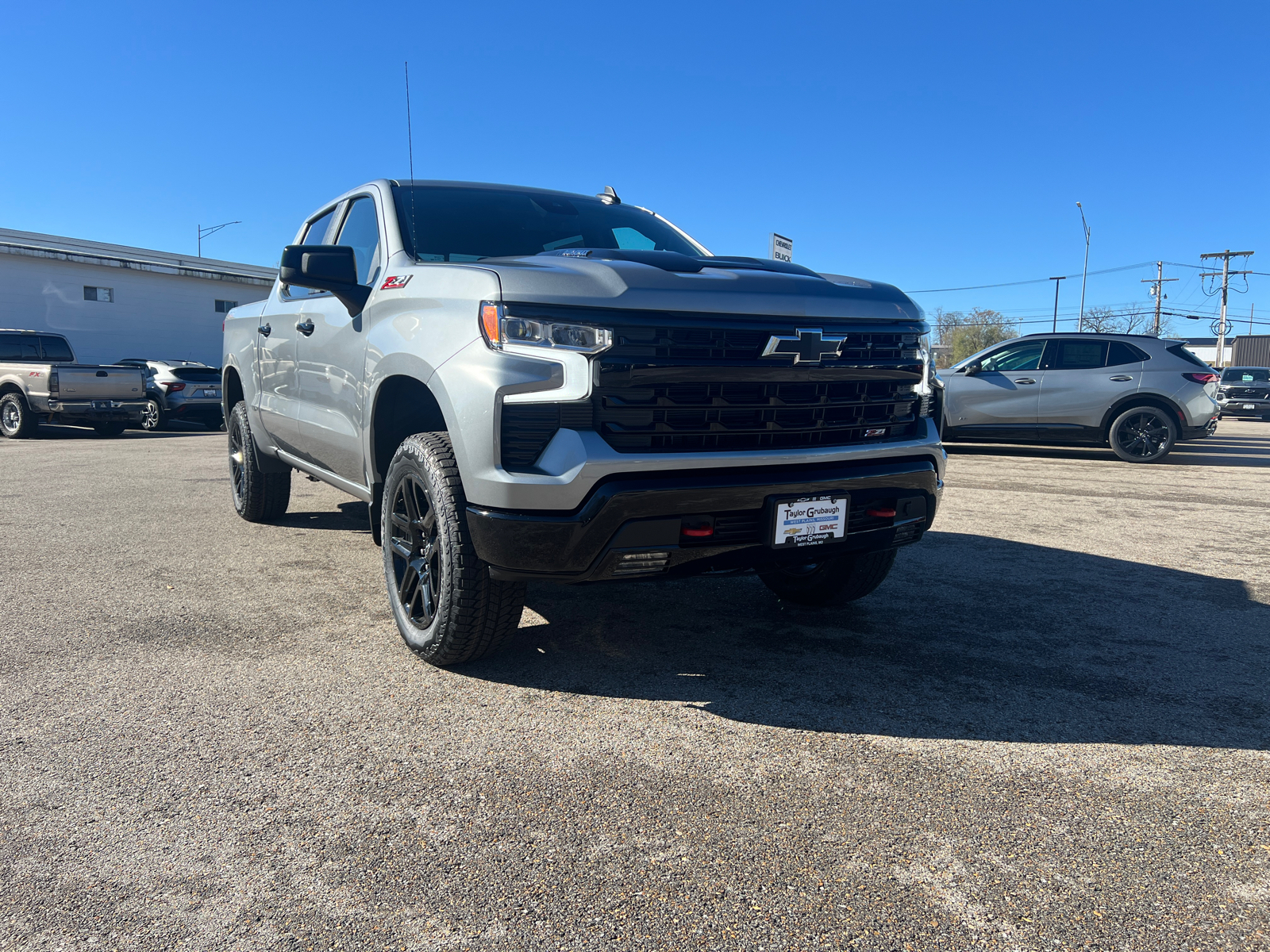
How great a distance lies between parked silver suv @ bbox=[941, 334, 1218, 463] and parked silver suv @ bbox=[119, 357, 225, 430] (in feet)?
44.1

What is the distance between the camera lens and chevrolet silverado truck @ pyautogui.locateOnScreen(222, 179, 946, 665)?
9.52 ft

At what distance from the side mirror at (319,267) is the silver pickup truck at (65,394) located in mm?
13336

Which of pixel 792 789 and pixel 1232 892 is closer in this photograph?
pixel 1232 892

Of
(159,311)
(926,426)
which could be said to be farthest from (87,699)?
(159,311)

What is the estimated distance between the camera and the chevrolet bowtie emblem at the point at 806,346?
3106mm

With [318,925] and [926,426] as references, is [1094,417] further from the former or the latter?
[318,925]

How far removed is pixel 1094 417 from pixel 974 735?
34.8ft

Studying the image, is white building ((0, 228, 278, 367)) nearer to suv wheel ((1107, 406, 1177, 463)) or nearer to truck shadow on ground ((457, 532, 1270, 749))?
suv wheel ((1107, 406, 1177, 463))

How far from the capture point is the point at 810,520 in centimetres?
320

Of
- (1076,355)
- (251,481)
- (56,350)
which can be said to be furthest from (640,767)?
(56,350)

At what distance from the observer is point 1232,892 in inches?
81.2

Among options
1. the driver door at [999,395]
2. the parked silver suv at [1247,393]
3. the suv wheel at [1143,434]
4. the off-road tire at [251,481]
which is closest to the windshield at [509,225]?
the off-road tire at [251,481]

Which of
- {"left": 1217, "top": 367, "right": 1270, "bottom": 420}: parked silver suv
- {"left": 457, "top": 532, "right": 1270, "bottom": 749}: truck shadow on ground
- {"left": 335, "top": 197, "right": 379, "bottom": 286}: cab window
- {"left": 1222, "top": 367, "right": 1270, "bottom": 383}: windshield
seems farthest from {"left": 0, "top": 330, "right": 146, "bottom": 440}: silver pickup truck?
{"left": 1222, "top": 367, "right": 1270, "bottom": 383}: windshield

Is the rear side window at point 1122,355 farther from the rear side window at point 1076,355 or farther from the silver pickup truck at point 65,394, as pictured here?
the silver pickup truck at point 65,394
